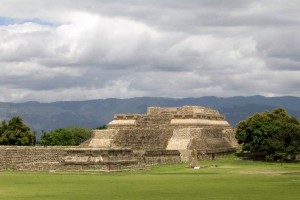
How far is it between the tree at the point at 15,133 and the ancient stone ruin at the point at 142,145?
19.9 feet

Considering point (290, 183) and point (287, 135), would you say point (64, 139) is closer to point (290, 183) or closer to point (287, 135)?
point (287, 135)

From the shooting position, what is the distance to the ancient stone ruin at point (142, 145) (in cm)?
5391

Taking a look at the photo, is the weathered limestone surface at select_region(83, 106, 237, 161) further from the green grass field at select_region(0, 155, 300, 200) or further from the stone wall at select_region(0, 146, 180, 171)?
the green grass field at select_region(0, 155, 300, 200)

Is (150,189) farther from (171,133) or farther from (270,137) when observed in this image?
(171,133)

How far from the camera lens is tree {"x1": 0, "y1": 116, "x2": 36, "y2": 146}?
70.0m

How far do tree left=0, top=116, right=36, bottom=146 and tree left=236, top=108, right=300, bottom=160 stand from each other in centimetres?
2256

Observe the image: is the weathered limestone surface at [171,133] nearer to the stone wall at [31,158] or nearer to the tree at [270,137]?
the tree at [270,137]

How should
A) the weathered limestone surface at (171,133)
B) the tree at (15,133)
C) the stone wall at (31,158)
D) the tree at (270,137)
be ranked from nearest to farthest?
the stone wall at (31,158) → the tree at (270,137) → the tree at (15,133) → the weathered limestone surface at (171,133)

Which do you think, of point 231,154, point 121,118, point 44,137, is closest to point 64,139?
point 44,137

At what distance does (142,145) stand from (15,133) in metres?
13.9

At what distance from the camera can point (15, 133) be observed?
231 ft

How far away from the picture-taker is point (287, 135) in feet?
218

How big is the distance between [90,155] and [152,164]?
10.0m

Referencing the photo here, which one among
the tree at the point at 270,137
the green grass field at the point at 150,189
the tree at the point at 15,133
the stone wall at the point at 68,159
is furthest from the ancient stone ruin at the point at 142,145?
the green grass field at the point at 150,189
